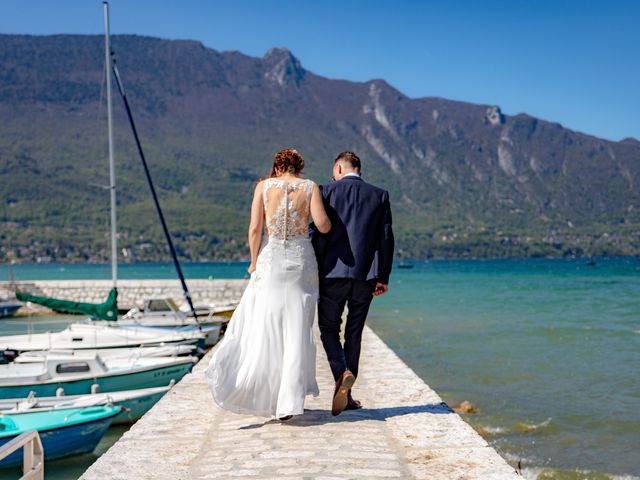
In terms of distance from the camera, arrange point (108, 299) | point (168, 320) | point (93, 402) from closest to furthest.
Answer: point (93, 402), point (108, 299), point (168, 320)

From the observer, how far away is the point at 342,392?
21.7 feet

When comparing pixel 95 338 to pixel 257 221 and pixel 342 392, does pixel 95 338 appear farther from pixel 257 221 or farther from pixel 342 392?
pixel 257 221

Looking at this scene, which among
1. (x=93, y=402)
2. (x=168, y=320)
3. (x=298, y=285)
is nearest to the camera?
(x=298, y=285)

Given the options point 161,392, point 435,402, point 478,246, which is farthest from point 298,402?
point 478,246

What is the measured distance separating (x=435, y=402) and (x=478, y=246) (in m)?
185

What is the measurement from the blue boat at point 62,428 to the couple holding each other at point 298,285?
4859 millimetres

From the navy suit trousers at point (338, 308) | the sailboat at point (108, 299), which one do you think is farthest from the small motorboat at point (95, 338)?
the navy suit trousers at point (338, 308)

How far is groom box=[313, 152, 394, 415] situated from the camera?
21.2 feet

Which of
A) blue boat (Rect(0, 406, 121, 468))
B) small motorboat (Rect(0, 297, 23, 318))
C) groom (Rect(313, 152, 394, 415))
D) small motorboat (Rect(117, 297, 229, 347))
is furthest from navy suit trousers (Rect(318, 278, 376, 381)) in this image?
small motorboat (Rect(0, 297, 23, 318))

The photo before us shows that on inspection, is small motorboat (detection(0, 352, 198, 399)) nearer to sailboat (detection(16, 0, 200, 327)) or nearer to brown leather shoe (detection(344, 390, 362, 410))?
brown leather shoe (detection(344, 390, 362, 410))

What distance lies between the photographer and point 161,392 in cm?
1262

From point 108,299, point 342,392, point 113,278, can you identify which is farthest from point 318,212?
point 113,278

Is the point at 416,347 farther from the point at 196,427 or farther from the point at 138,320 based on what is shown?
the point at 196,427

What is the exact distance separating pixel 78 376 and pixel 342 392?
7.91 m
